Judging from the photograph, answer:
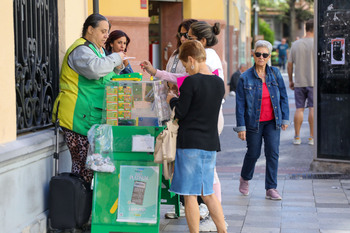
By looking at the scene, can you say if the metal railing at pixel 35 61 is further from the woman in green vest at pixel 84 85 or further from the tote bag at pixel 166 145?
the tote bag at pixel 166 145

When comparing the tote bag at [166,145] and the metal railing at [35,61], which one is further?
the metal railing at [35,61]

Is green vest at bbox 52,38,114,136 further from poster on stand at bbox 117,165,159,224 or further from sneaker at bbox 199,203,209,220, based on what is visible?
sneaker at bbox 199,203,209,220

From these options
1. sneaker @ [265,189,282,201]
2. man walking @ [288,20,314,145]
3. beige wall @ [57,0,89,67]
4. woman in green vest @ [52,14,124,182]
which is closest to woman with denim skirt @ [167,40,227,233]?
woman in green vest @ [52,14,124,182]

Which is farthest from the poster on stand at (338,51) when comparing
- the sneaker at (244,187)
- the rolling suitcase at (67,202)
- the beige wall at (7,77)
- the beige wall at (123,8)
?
the beige wall at (123,8)

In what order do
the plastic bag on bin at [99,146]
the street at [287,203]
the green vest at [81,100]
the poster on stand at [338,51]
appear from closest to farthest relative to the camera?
the plastic bag on bin at [99,146]
the green vest at [81,100]
the street at [287,203]
the poster on stand at [338,51]

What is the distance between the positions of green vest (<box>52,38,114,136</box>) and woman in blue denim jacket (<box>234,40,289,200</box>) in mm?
2002

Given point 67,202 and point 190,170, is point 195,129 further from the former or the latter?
point 67,202

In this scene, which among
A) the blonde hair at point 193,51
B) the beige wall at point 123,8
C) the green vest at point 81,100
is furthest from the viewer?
the beige wall at point 123,8

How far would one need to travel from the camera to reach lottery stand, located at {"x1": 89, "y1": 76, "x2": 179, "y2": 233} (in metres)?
5.58

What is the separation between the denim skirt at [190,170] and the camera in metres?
5.29

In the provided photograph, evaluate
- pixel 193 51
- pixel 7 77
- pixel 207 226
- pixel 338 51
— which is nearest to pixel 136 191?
pixel 207 226

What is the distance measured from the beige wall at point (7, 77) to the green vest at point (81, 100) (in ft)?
2.02

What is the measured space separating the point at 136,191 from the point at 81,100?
0.89m

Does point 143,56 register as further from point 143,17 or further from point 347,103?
point 347,103
